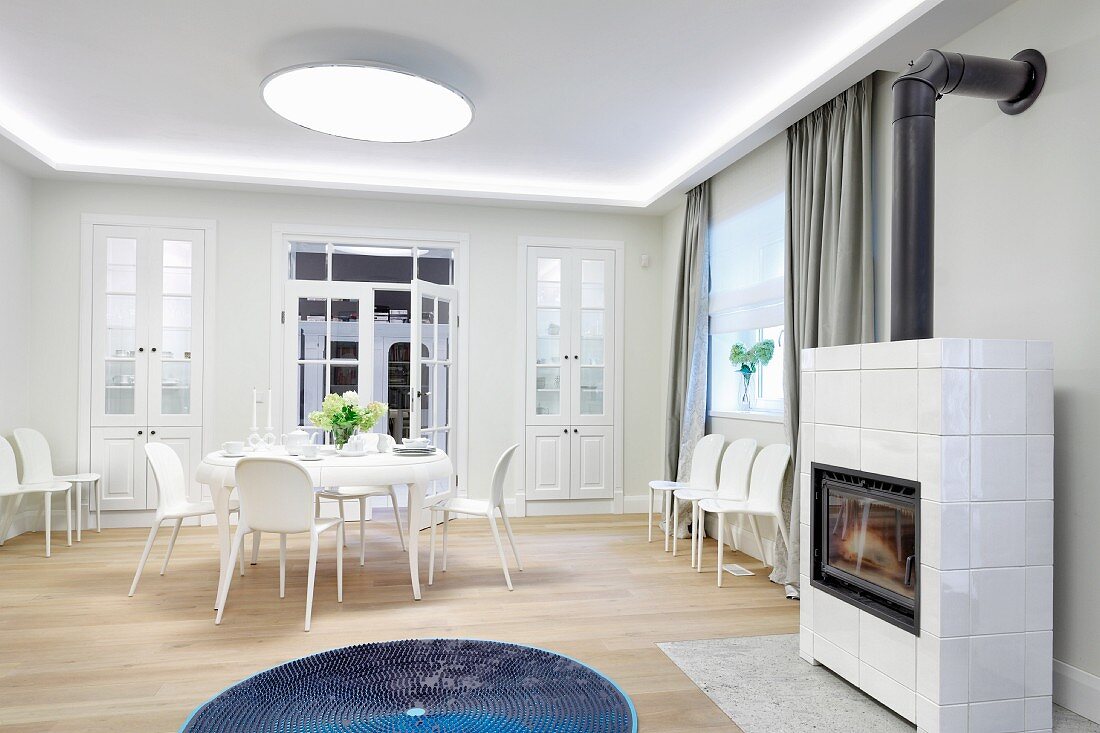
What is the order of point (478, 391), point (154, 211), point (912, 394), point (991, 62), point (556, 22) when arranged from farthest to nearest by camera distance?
point (478, 391) < point (154, 211) < point (556, 22) < point (991, 62) < point (912, 394)

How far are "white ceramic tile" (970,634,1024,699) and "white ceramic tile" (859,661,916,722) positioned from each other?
0.19 m

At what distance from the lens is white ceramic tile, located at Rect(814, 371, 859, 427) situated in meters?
2.72

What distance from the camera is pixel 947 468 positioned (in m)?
2.27

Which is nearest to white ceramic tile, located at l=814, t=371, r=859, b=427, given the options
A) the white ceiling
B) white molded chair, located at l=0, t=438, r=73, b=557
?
the white ceiling

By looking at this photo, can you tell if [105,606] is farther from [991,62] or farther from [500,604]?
[991,62]

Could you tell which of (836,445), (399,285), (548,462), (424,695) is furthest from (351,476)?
(548,462)

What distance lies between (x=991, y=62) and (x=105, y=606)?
4.73 meters

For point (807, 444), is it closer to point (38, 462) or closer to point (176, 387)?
point (176, 387)

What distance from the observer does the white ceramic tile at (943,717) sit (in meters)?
2.24

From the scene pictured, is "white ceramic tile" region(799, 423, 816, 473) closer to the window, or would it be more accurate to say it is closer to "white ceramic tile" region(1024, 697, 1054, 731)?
"white ceramic tile" region(1024, 697, 1054, 731)

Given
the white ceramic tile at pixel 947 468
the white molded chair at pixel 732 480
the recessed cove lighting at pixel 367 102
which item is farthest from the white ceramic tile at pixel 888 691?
the recessed cove lighting at pixel 367 102

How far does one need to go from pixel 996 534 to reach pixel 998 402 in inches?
17.0

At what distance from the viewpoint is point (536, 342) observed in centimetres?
635

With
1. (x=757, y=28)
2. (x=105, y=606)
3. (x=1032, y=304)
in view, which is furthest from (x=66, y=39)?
(x=1032, y=304)
